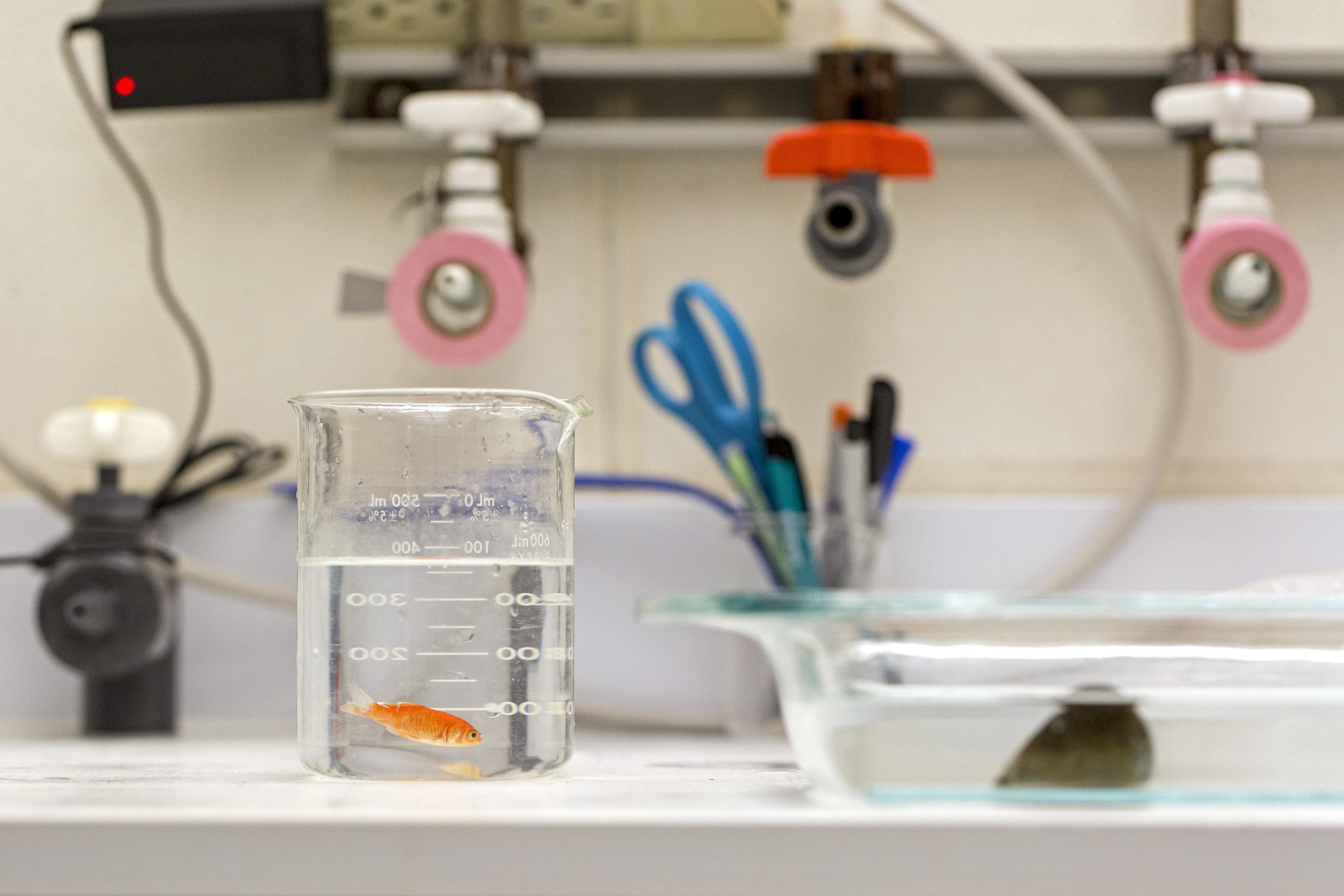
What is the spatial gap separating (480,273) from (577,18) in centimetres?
20

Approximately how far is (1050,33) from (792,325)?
0.26 metres

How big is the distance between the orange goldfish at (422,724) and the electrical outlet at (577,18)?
1.74 feet

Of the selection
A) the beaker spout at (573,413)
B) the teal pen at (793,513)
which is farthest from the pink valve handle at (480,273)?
the beaker spout at (573,413)

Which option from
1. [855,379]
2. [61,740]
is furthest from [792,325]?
[61,740]

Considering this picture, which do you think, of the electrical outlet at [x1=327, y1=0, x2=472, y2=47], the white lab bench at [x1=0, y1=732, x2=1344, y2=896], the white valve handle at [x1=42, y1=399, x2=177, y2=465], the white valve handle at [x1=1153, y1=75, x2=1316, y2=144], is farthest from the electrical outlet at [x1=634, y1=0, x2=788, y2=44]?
the white lab bench at [x1=0, y1=732, x2=1344, y2=896]

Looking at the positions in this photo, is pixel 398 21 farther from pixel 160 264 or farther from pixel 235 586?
pixel 235 586

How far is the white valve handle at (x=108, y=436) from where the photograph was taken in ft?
2.29

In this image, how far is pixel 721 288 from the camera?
84cm

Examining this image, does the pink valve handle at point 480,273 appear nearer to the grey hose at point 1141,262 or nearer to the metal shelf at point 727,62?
the metal shelf at point 727,62

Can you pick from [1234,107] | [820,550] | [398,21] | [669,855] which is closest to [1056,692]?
[669,855]

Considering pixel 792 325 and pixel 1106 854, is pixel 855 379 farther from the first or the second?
pixel 1106 854

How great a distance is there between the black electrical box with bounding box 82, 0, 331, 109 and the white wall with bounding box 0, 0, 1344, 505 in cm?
7

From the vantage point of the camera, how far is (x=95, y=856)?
0.29 m

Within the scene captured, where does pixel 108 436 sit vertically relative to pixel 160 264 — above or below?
below
